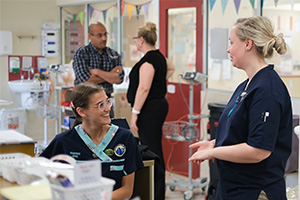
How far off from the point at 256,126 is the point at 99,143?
786 mm

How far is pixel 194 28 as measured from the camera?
5.18m

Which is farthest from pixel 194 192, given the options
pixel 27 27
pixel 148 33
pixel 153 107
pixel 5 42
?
pixel 27 27

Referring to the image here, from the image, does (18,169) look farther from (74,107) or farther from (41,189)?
(74,107)

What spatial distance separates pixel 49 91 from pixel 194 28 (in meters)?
2.72

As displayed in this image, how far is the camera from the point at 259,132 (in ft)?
6.59

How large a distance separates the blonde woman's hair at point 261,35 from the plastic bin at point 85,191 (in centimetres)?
105

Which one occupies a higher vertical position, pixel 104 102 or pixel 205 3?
pixel 205 3

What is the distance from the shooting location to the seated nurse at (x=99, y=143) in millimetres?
2330

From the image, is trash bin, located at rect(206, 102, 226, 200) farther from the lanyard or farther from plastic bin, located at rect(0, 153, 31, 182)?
plastic bin, located at rect(0, 153, 31, 182)

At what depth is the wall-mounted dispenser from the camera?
698 centimetres

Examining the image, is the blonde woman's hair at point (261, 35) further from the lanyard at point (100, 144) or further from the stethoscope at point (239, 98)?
the lanyard at point (100, 144)

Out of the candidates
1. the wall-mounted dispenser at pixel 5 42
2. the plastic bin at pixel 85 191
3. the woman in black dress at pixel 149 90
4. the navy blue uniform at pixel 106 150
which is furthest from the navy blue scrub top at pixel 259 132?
the wall-mounted dispenser at pixel 5 42

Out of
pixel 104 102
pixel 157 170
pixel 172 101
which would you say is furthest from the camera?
pixel 172 101

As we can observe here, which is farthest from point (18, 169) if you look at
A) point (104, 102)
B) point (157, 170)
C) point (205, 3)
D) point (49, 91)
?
point (49, 91)
